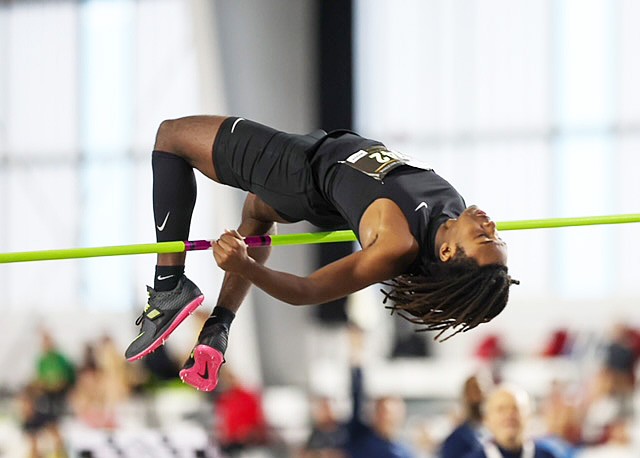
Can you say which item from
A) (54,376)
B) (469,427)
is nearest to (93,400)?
(54,376)

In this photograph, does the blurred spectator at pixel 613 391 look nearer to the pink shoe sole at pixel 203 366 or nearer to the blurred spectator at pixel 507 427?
the blurred spectator at pixel 507 427

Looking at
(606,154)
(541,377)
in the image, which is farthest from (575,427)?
(606,154)

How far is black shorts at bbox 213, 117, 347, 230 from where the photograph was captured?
409 centimetres

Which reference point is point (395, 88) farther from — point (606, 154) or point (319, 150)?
point (319, 150)

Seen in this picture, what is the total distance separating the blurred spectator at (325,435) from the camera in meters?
8.01

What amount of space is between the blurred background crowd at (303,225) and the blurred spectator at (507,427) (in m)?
3.32

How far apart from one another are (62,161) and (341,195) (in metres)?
9.04

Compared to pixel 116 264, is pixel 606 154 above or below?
above

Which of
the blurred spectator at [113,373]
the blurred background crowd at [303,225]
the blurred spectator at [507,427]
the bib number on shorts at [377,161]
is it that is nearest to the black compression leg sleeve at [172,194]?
the bib number on shorts at [377,161]

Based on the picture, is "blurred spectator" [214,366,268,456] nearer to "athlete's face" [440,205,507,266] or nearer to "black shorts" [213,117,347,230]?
"black shorts" [213,117,347,230]

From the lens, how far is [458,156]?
11492mm

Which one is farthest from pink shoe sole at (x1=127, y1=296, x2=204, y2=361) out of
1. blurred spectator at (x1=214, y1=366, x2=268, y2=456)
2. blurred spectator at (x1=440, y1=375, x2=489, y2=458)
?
blurred spectator at (x1=214, y1=366, x2=268, y2=456)

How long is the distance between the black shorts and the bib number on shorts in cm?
17

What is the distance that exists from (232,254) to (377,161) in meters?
0.56
